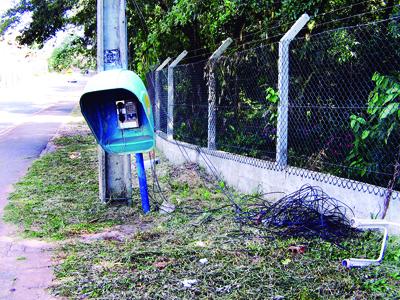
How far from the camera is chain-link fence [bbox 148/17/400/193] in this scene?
5.00 metres

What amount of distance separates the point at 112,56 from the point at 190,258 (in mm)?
3180

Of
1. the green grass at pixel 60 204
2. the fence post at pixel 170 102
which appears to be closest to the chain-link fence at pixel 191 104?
the fence post at pixel 170 102

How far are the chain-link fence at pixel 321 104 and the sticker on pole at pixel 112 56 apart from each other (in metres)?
1.97

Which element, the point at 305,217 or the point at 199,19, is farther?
the point at 199,19

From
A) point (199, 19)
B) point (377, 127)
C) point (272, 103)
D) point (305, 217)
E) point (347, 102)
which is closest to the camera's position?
point (377, 127)

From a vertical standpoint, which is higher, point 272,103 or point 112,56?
point 112,56

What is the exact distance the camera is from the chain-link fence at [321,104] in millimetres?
5000

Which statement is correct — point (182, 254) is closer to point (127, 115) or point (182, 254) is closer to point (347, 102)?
point (127, 115)

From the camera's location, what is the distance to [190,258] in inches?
173

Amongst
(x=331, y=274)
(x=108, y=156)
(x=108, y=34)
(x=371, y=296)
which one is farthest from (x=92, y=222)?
(x=371, y=296)

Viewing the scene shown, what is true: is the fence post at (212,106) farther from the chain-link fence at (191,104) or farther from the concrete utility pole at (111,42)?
the concrete utility pole at (111,42)

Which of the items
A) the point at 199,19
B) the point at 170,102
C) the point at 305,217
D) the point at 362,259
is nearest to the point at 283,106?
the point at 305,217

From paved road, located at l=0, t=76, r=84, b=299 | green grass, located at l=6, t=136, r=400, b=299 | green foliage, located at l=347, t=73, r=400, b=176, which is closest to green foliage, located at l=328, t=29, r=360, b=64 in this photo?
green foliage, located at l=347, t=73, r=400, b=176

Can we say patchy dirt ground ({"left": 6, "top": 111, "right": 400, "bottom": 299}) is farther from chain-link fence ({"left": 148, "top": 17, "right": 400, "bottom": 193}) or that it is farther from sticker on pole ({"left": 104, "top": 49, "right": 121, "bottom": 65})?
sticker on pole ({"left": 104, "top": 49, "right": 121, "bottom": 65})
